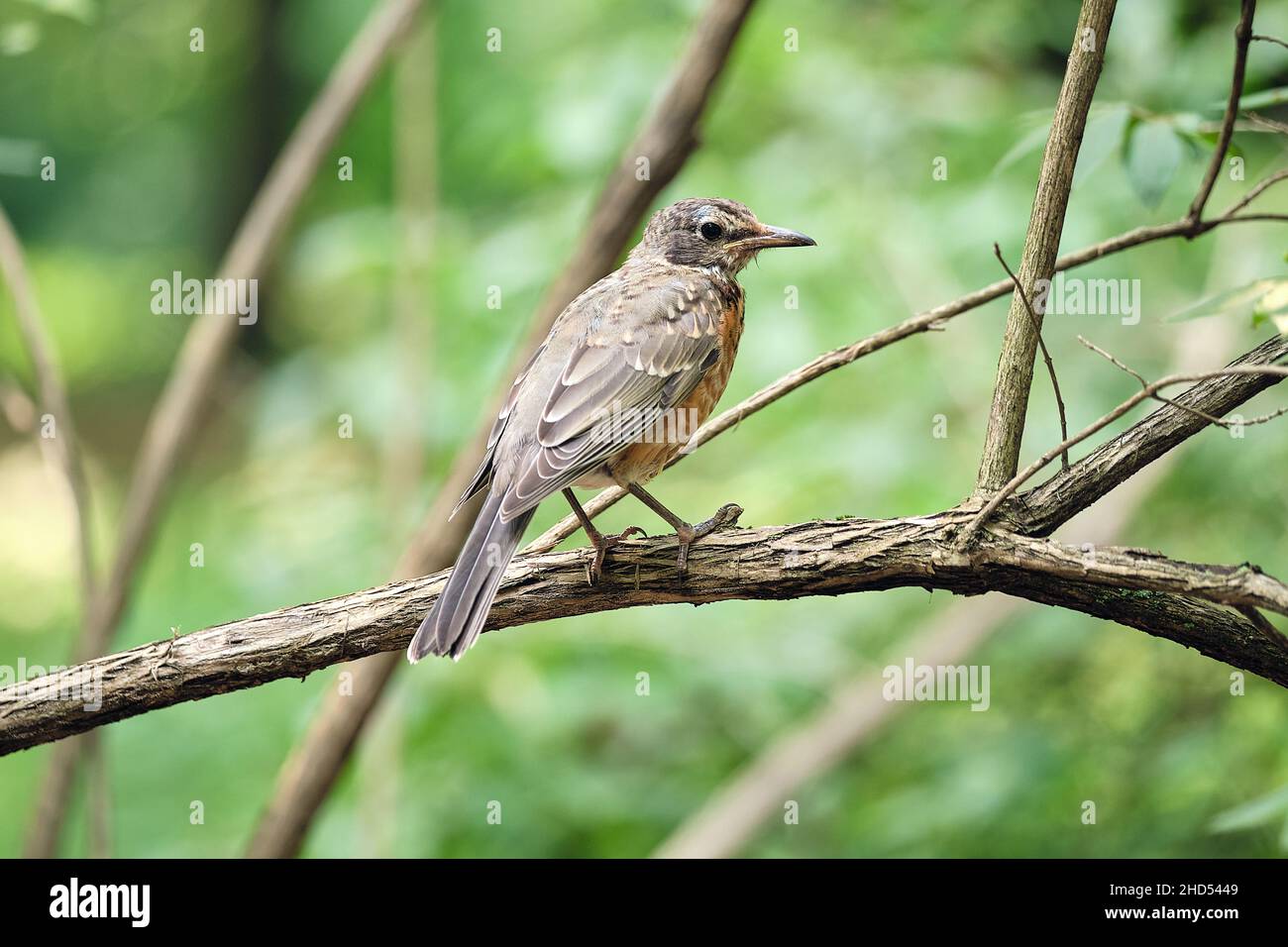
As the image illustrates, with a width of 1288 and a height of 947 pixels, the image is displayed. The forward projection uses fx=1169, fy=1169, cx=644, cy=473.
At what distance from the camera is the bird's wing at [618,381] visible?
3223mm

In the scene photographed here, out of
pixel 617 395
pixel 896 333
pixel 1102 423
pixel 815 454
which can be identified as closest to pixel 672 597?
pixel 617 395

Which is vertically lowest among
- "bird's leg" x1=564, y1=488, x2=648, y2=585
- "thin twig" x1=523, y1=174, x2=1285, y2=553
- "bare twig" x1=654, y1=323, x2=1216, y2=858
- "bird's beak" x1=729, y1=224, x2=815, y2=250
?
"bare twig" x1=654, y1=323, x2=1216, y2=858

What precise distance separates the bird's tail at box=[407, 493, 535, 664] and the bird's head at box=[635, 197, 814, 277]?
4.75 ft

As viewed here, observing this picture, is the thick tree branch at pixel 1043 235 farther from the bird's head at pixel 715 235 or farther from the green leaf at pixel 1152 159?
the bird's head at pixel 715 235

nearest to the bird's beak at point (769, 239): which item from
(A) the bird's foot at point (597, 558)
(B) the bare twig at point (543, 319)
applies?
(B) the bare twig at point (543, 319)

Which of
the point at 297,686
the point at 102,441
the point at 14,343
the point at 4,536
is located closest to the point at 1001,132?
the point at 297,686

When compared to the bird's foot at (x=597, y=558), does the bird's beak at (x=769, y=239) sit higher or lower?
higher

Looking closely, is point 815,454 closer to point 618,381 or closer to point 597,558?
point 618,381

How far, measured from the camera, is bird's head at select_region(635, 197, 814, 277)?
407 centimetres

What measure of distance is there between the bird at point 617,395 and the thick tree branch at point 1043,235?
2.51 ft

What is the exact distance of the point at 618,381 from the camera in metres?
3.51

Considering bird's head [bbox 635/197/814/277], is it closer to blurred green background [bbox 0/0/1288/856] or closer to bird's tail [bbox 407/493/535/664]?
blurred green background [bbox 0/0/1288/856]

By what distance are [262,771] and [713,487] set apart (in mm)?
3754

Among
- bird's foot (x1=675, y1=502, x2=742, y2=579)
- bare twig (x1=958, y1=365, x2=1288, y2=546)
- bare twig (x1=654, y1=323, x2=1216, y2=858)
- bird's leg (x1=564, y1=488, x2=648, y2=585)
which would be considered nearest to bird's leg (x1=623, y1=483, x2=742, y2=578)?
bird's foot (x1=675, y1=502, x2=742, y2=579)
